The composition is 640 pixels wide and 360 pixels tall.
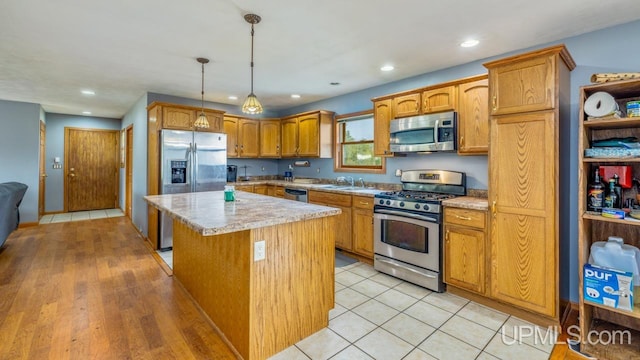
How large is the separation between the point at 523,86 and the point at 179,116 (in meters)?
4.42

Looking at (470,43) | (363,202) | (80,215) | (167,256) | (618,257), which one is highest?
(470,43)

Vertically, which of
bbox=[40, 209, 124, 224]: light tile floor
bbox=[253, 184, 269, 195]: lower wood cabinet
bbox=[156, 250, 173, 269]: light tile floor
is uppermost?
bbox=[253, 184, 269, 195]: lower wood cabinet

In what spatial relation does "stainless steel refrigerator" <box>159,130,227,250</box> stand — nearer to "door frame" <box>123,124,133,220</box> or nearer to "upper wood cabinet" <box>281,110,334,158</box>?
"upper wood cabinet" <box>281,110,334,158</box>

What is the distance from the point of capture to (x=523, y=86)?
2.45 meters

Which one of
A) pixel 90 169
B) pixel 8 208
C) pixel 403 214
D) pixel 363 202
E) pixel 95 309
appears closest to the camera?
pixel 95 309

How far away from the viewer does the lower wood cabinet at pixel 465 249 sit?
2.71m

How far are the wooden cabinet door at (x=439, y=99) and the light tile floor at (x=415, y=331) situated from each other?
6.56 feet

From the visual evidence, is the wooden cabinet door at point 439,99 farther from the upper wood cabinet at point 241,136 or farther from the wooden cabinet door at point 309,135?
the upper wood cabinet at point 241,136

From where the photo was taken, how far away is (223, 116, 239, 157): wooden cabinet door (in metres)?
5.52

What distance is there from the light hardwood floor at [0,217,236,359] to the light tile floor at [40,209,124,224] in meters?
2.30

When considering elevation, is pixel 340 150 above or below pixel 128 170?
above

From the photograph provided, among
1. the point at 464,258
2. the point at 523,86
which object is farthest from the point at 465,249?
the point at 523,86

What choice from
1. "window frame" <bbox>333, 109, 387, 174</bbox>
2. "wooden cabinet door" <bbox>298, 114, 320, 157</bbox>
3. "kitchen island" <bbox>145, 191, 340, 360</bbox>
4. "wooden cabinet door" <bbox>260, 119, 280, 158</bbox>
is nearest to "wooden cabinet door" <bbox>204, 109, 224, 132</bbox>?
"wooden cabinet door" <bbox>260, 119, 280, 158</bbox>

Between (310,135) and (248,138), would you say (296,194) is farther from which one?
(248,138)
